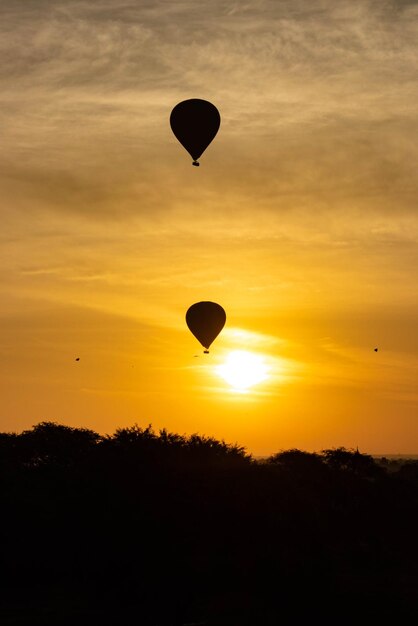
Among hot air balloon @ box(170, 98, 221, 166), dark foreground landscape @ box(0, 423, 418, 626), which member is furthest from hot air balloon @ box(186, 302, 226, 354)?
dark foreground landscape @ box(0, 423, 418, 626)

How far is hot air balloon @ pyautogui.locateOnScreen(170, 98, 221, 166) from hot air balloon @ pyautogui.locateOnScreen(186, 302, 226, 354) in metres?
13.3

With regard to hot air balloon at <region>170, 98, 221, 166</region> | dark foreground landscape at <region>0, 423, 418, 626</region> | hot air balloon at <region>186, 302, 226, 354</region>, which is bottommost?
dark foreground landscape at <region>0, 423, 418, 626</region>

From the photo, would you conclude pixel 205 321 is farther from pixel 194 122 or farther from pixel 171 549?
pixel 171 549

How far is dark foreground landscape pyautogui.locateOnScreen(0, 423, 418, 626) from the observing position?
35125mm

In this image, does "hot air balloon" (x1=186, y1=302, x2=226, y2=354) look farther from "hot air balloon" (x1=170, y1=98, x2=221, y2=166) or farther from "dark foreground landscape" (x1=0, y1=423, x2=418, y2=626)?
"dark foreground landscape" (x1=0, y1=423, x2=418, y2=626)

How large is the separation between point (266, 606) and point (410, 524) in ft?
96.1

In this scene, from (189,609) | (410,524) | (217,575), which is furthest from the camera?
(410,524)

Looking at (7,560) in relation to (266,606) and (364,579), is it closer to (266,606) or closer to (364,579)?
(266,606)

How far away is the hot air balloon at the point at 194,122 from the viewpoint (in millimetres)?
58406

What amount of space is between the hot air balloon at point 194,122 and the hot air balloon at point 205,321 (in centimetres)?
1327

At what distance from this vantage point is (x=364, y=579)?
149ft

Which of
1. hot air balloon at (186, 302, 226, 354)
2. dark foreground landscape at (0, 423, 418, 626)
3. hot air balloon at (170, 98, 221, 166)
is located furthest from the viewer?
hot air balloon at (186, 302, 226, 354)

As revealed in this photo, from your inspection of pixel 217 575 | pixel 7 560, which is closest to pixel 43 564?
pixel 7 560

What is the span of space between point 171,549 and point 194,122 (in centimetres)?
3051
